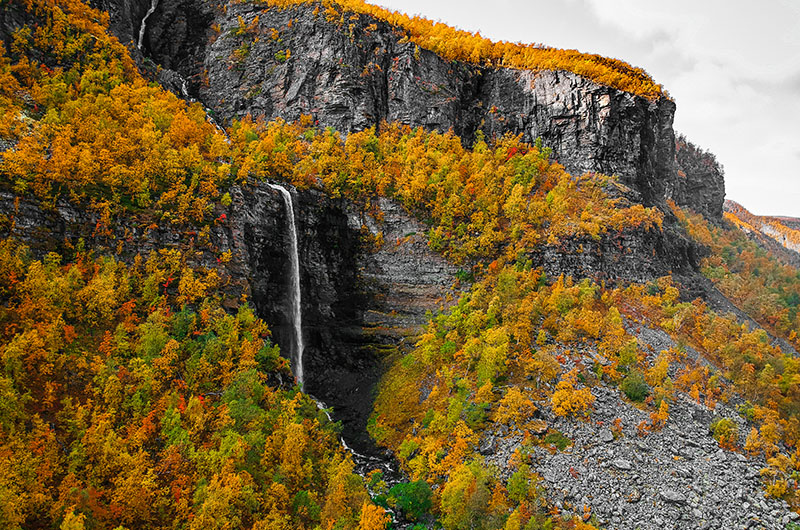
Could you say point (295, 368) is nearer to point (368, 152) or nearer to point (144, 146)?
point (144, 146)

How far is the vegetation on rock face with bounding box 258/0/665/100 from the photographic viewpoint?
54.5m

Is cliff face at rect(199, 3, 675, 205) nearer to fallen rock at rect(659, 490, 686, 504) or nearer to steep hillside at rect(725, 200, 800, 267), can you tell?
fallen rock at rect(659, 490, 686, 504)

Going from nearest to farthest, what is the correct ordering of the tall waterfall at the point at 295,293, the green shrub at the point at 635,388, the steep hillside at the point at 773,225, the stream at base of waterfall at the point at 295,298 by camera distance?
the green shrub at the point at 635,388, the stream at base of waterfall at the point at 295,298, the tall waterfall at the point at 295,293, the steep hillside at the point at 773,225

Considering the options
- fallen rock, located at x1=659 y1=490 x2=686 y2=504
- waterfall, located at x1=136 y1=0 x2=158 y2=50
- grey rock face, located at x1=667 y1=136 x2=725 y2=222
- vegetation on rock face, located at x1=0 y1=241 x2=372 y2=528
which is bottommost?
vegetation on rock face, located at x1=0 y1=241 x2=372 y2=528

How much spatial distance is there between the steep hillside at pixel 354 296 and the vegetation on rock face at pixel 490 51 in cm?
52

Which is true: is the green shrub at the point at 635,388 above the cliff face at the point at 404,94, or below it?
below

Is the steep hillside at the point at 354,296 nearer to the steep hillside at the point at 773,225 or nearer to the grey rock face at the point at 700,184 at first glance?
the grey rock face at the point at 700,184

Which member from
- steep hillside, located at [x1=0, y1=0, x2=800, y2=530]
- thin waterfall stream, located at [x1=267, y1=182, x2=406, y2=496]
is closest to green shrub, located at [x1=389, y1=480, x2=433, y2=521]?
steep hillside, located at [x1=0, y1=0, x2=800, y2=530]

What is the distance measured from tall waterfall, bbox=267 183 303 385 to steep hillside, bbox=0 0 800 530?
33cm

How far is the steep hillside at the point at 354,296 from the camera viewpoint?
21.1 metres

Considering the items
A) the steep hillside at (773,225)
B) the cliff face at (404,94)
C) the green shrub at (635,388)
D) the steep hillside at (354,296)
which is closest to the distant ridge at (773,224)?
the steep hillside at (773,225)

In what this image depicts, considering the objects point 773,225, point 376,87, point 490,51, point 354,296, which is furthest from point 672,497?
point 773,225

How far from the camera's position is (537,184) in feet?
161

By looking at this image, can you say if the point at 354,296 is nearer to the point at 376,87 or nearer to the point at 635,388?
the point at 635,388
